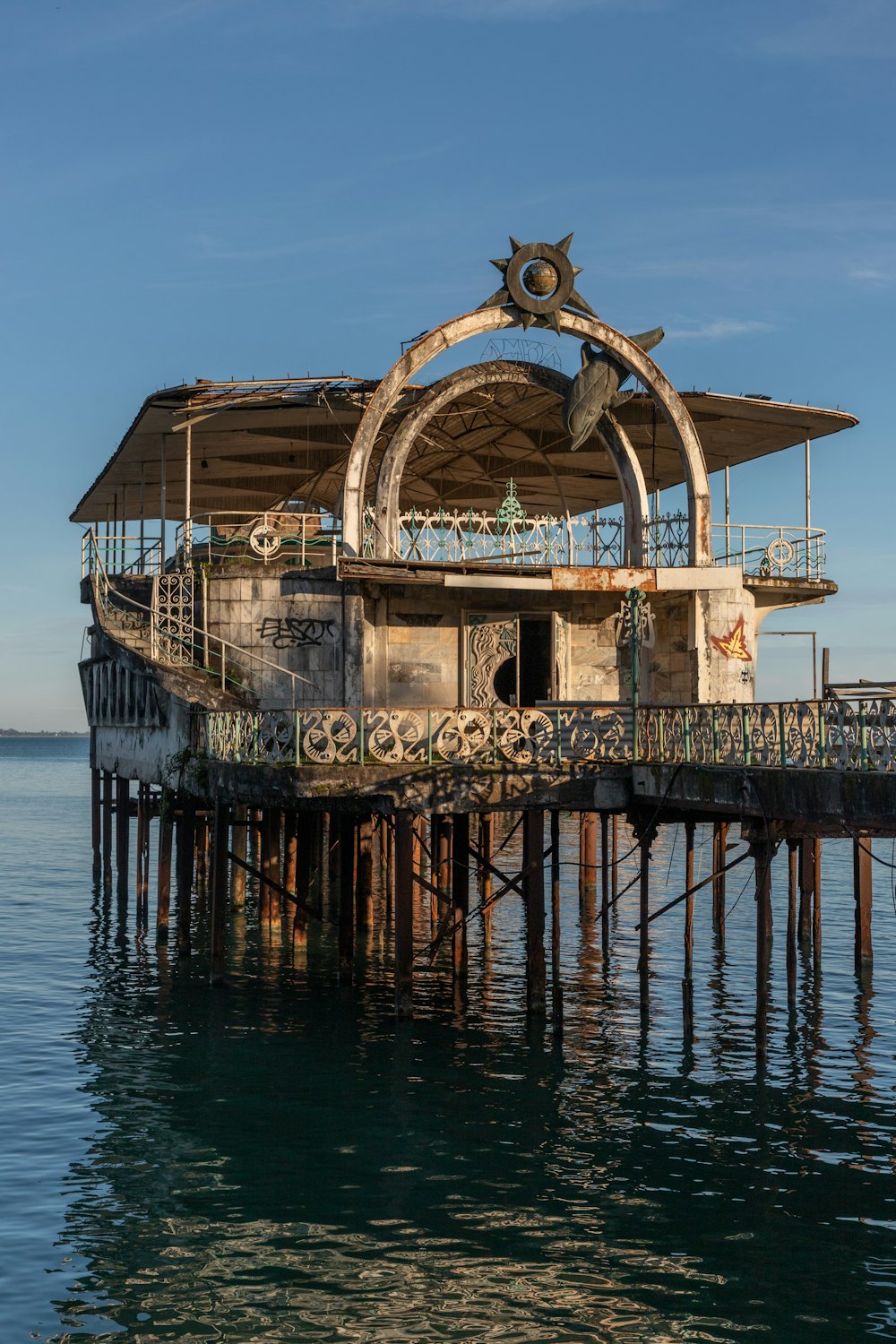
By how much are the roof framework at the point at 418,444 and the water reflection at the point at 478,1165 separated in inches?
492

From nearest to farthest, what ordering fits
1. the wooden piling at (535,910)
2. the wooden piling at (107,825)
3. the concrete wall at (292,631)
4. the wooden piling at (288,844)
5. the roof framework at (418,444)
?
1. the wooden piling at (535,910)
2. the concrete wall at (292,631)
3. the roof framework at (418,444)
4. the wooden piling at (288,844)
5. the wooden piling at (107,825)

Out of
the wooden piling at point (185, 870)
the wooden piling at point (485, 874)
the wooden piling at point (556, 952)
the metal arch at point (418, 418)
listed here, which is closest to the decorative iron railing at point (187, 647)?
the wooden piling at point (185, 870)

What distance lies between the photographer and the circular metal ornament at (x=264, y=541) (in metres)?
29.7

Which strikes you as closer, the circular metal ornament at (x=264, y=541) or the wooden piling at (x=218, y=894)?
the wooden piling at (x=218, y=894)

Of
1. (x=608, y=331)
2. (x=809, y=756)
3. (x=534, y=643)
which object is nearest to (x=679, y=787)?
(x=809, y=756)

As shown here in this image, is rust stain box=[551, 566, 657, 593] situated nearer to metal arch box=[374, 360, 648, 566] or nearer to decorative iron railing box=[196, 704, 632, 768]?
metal arch box=[374, 360, 648, 566]

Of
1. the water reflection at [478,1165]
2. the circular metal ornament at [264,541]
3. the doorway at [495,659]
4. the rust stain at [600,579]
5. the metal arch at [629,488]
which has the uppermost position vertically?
the metal arch at [629,488]

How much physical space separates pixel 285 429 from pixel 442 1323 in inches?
1010

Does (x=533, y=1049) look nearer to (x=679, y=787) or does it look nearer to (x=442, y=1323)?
(x=679, y=787)

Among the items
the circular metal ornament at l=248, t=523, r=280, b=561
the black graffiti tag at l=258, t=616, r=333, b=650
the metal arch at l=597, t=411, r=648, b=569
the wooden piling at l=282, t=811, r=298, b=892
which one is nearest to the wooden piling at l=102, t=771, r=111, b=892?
the wooden piling at l=282, t=811, r=298, b=892

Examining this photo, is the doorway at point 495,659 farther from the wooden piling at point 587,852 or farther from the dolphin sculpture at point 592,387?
the wooden piling at point 587,852

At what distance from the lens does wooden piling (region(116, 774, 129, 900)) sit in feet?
115

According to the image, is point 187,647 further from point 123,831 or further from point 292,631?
point 123,831

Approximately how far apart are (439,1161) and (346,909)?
8517 millimetres
